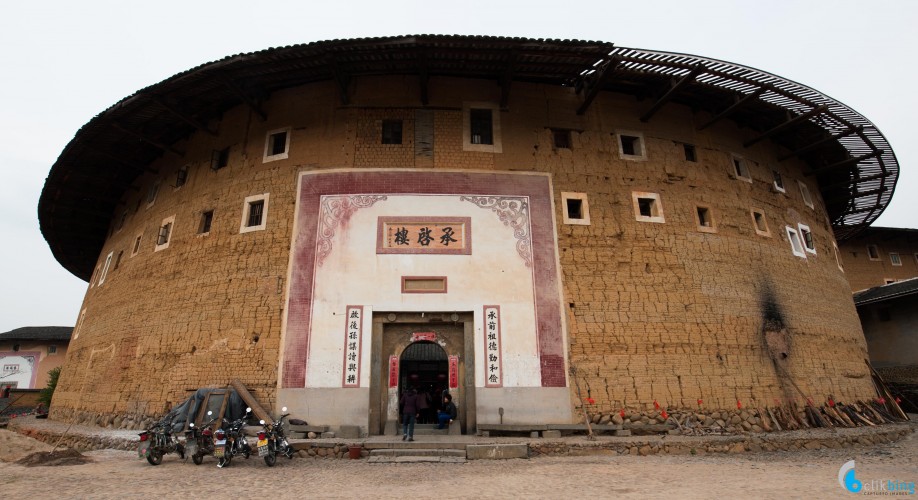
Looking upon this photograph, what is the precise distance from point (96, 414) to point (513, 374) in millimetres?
10810

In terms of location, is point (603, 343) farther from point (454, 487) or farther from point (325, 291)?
point (325, 291)

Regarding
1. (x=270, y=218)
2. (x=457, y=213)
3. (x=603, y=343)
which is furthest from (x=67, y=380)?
(x=603, y=343)

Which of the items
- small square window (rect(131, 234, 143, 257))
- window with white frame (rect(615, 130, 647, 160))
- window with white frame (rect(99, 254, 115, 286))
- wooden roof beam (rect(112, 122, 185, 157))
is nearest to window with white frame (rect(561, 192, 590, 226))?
window with white frame (rect(615, 130, 647, 160))

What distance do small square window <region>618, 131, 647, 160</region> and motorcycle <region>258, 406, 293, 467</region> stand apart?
405 inches

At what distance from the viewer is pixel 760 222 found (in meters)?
13.4

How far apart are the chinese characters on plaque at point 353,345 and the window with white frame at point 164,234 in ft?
21.1

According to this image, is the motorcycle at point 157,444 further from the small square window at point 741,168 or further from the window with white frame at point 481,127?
the small square window at point 741,168

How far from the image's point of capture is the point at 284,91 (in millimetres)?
13234

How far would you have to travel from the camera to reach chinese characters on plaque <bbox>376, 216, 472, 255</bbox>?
11.1 metres

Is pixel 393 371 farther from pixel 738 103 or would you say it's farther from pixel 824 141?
pixel 824 141

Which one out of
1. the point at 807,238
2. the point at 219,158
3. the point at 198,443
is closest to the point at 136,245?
the point at 219,158

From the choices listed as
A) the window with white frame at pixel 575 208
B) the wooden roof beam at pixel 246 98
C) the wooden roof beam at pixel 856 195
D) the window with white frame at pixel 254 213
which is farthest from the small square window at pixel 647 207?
the wooden roof beam at pixel 856 195

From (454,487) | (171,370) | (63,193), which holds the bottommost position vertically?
(454,487)

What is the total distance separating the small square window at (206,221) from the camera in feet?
42.0
